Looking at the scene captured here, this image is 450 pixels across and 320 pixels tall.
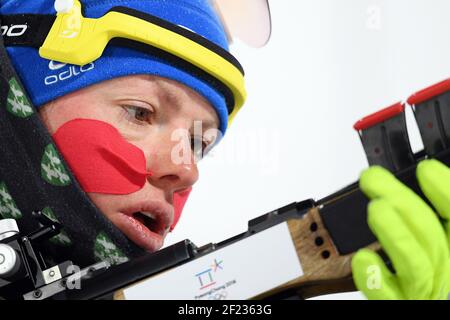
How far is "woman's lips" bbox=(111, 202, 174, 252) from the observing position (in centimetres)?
92

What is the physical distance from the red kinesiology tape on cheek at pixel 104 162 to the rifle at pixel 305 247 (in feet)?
0.83

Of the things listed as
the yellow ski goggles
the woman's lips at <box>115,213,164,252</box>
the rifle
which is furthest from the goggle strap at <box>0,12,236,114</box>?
the rifle

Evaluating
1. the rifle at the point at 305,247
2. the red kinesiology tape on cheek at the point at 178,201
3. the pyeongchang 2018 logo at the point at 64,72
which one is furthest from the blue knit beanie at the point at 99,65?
the rifle at the point at 305,247

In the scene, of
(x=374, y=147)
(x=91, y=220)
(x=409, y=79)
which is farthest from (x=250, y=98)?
(x=374, y=147)

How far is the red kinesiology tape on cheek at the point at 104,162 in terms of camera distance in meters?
0.91

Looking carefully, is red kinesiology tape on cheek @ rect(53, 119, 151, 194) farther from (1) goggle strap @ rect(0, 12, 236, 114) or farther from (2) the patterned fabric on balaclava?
(1) goggle strap @ rect(0, 12, 236, 114)

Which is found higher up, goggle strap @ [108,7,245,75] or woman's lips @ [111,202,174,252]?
goggle strap @ [108,7,245,75]

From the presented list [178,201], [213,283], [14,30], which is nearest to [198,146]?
[178,201]

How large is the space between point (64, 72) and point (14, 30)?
0.35ft

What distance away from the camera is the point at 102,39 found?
3.08 ft

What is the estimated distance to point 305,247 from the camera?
63cm

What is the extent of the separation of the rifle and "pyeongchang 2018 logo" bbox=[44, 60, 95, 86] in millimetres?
384
